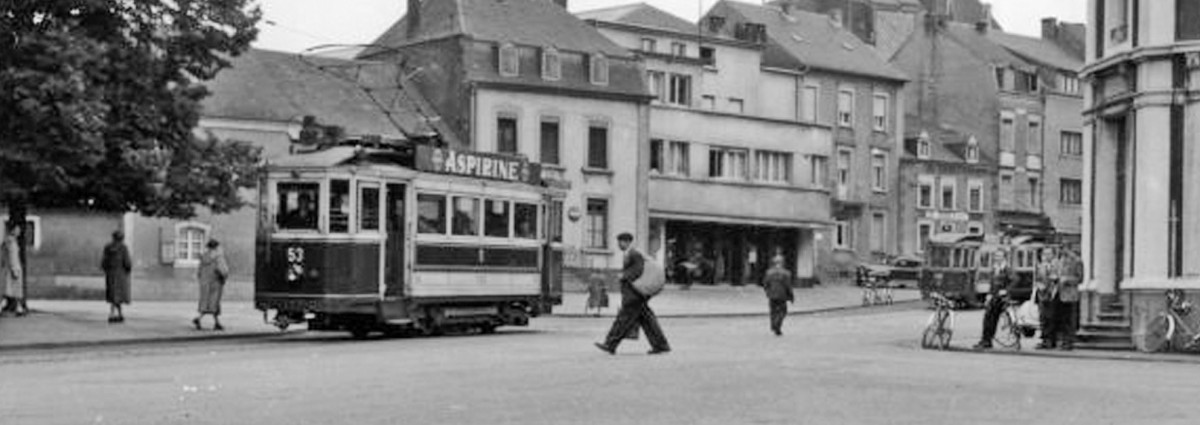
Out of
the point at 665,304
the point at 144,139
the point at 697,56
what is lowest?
the point at 665,304

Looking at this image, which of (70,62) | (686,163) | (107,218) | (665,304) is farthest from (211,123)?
(70,62)

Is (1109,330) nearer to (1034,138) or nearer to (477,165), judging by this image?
(477,165)

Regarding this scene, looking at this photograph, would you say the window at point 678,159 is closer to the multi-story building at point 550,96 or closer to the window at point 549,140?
the multi-story building at point 550,96

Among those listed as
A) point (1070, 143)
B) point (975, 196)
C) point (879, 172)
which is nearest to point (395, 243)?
point (879, 172)

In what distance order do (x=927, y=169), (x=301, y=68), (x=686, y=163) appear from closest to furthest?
(x=301, y=68), (x=686, y=163), (x=927, y=169)

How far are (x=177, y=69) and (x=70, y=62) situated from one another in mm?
3070

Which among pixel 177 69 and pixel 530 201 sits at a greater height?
pixel 177 69

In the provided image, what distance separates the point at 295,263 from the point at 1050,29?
73.5 metres

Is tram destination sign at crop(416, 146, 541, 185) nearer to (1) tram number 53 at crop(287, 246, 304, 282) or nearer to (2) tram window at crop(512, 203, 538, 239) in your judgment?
(2) tram window at crop(512, 203, 538, 239)

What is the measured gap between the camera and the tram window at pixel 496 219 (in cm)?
3134

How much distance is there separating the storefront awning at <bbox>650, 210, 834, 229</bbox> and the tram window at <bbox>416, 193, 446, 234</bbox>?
3502 cm

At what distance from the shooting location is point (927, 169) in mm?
80000

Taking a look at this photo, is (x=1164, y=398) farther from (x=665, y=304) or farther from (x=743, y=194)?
(x=743, y=194)

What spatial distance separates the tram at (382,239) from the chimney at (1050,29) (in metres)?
69.2
